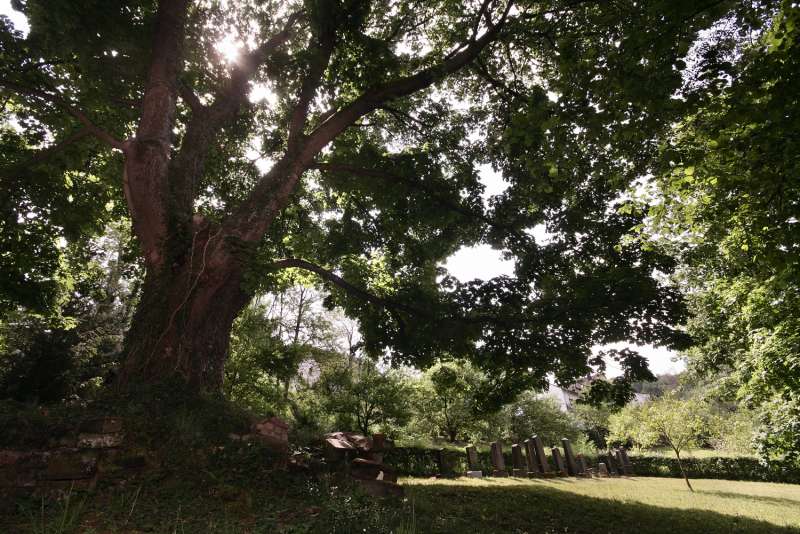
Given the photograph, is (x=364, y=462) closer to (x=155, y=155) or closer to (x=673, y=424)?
(x=155, y=155)

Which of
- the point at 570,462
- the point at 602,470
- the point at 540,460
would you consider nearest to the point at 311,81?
the point at 540,460

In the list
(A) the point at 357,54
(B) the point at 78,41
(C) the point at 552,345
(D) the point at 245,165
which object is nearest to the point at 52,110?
(B) the point at 78,41

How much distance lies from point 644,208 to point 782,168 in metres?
4.28

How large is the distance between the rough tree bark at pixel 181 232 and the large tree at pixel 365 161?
4 cm

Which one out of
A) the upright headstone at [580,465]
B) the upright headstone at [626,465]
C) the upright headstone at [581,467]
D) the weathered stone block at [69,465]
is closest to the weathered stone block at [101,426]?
the weathered stone block at [69,465]

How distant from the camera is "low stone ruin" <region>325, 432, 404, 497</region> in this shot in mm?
5957

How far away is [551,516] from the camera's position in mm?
7109

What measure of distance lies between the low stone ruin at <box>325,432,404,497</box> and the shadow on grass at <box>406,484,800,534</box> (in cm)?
59

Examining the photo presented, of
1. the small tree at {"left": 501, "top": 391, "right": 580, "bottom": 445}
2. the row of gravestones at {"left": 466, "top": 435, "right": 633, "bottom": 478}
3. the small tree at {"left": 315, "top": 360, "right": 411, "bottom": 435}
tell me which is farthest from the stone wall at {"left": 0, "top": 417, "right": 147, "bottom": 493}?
the small tree at {"left": 501, "top": 391, "right": 580, "bottom": 445}

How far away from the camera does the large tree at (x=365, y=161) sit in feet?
22.1

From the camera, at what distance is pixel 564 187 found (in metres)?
9.55

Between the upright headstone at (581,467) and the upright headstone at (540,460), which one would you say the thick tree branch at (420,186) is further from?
the upright headstone at (581,467)

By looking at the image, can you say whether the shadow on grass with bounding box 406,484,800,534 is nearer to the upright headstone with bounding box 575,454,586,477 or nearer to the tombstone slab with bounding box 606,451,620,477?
the upright headstone with bounding box 575,454,586,477

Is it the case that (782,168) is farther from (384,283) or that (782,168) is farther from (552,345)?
(384,283)
